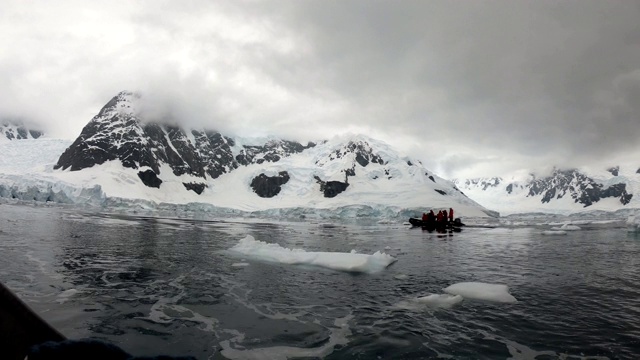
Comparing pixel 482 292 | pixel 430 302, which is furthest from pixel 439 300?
pixel 482 292

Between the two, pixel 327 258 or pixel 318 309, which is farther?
pixel 327 258

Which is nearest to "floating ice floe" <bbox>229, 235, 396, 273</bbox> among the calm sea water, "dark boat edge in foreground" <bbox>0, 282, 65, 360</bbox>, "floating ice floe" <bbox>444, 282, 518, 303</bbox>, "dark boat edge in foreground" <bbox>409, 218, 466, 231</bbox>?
the calm sea water

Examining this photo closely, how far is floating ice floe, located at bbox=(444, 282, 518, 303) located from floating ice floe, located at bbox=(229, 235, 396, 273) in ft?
15.8

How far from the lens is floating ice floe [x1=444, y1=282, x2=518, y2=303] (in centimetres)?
1223

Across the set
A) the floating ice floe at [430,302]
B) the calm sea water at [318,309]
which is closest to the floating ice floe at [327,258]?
the calm sea water at [318,309]

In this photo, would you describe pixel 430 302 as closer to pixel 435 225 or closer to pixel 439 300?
pixel 439 300

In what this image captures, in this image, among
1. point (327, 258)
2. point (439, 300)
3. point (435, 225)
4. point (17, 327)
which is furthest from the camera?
point (435, 225)

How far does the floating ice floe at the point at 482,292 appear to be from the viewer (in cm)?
1223

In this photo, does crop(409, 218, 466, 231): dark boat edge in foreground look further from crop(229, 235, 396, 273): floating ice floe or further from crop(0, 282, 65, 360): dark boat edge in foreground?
crop(0, 282, 65, 360): dark boat edge in foreground

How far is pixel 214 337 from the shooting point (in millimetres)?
8602

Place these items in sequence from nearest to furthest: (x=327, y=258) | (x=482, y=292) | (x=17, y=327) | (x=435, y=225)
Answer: (x=17, y=327) < (x=482, y=292) < (x=327, y=258) < (x=435, y=225)

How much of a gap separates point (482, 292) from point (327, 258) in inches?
315

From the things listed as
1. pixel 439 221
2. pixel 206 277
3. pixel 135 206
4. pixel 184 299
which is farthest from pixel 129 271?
pixel 135 206

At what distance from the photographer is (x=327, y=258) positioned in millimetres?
18719
